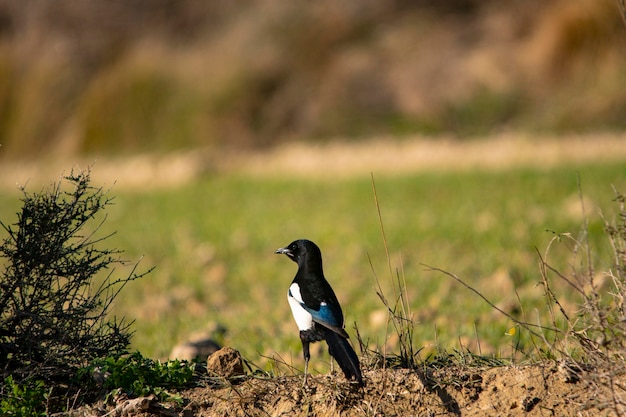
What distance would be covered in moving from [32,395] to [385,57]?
2448cm

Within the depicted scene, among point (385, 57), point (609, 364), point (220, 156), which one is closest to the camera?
point (609, 364)

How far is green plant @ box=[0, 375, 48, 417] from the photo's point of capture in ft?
11.0

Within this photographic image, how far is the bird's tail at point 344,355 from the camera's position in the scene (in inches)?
125

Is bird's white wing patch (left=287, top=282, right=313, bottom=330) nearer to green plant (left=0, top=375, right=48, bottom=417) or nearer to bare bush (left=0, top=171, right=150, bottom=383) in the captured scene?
bare bush (left=0, top=171, right=150, bottom=383)

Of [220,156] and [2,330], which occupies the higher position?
[220,156]

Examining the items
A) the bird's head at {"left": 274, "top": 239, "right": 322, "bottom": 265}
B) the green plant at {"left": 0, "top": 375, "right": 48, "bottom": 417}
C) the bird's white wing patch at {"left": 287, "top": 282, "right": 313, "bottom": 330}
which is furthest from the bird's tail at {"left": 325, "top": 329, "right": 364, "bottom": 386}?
the green plant at {"left": 0, "top": 375, "right": 48, "bottom": 417}

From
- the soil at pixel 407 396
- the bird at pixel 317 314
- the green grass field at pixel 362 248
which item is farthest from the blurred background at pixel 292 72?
the bird at pixel 317 314

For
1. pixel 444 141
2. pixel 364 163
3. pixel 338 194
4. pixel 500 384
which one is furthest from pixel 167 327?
pixel 444 141

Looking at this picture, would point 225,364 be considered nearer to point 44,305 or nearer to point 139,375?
point 139,375

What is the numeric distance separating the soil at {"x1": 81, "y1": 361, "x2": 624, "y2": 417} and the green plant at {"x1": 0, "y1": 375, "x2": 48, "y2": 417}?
0.83 ft

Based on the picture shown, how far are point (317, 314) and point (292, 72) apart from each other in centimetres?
2535

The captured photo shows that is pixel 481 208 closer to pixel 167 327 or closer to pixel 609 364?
pixel 167 327

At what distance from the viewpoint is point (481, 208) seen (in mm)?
11625

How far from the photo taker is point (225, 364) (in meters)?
3.70
